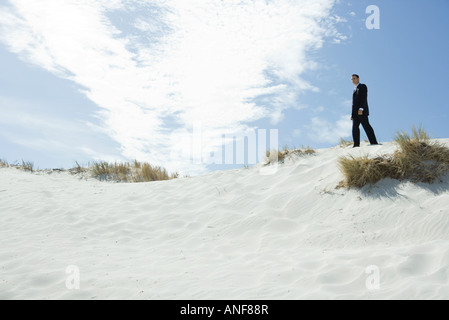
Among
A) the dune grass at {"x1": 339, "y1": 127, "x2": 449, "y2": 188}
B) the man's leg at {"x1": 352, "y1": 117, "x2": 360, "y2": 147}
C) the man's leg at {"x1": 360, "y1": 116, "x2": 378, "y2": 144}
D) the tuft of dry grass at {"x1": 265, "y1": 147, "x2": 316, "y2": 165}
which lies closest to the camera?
the dune grass at {"x1": 339, "y1": 127, "x2": 449, "y2": 188}

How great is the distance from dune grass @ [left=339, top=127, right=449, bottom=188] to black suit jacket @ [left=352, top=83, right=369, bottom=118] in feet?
6.45

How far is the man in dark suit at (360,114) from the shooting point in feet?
27.5

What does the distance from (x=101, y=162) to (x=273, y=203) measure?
8.69 m

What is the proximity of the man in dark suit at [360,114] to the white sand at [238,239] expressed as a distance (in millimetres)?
539

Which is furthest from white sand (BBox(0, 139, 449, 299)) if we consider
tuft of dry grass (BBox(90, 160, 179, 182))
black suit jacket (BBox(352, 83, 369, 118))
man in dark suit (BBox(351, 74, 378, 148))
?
tuft of dry grass (BBox(90, 160, 179, 182))

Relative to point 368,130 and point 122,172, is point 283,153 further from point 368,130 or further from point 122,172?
point 122,172

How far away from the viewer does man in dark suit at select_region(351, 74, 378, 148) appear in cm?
837

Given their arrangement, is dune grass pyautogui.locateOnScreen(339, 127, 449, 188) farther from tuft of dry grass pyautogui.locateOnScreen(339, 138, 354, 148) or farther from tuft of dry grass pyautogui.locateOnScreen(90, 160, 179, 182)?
tuft of dry grass pyautogui.locateOnScreen(90, 160, 179, 182)

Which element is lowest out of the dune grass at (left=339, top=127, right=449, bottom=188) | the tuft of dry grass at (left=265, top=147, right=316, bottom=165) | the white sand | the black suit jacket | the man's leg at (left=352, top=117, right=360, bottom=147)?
the white sand

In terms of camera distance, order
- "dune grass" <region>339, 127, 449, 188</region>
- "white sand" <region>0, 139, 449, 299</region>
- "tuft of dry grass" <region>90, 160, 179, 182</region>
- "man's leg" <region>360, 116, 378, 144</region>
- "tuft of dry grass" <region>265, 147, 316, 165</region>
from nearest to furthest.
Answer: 1. "white sand" <region>0, 139, 449, 299</region>
2. "dune grass" <region>339, 127, 449, 188</region>
3. "man's leg" <region>360, 116, 378, 144</region>
4. "tuft of dry grass" <region>265, 147, 316, 165</region>
5. "tuft of dry grass" <region>90, 160, 179, 182</region>

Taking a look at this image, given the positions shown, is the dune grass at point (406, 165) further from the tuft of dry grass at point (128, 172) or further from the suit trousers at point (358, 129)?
the tuft of dry grass at point (128, 172)

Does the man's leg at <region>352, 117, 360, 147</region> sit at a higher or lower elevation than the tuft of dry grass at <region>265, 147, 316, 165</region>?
higher

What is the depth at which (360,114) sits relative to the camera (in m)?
8.49
